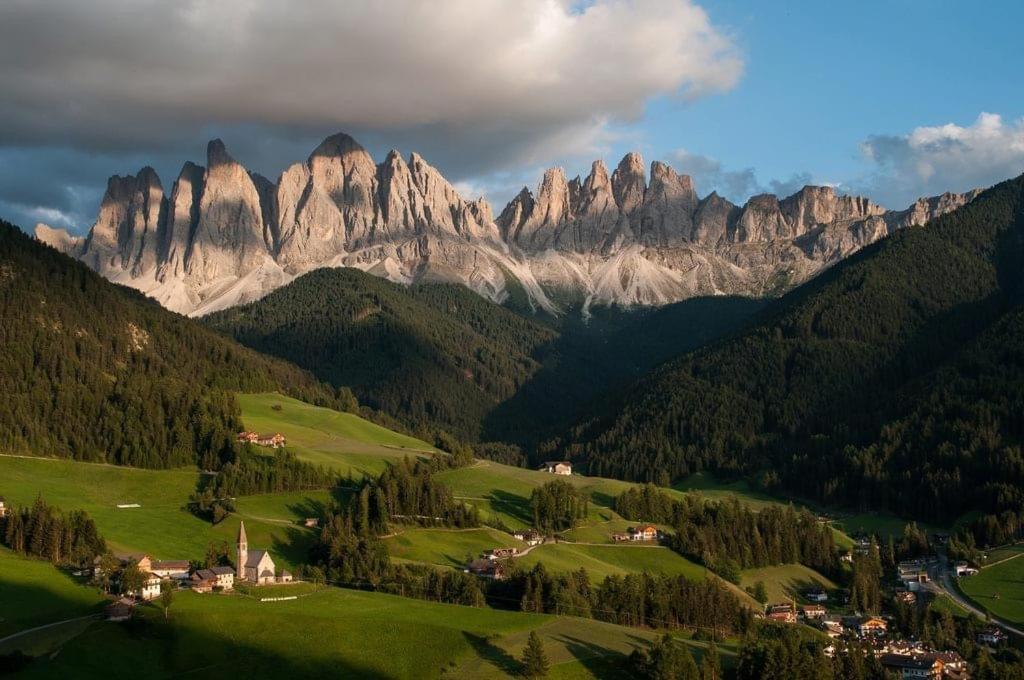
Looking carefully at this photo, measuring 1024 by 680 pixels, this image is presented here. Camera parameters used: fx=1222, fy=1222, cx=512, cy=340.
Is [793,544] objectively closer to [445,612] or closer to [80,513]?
[445,612]

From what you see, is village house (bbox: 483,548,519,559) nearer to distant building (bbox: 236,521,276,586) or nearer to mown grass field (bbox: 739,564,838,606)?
distant building (bbox: 236,521,276,586)

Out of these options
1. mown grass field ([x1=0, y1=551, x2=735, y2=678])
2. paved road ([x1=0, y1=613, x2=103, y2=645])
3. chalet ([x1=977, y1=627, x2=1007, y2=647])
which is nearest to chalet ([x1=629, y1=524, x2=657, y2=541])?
chalet ([x1=977, y1=627, x2=1007, y2=647])

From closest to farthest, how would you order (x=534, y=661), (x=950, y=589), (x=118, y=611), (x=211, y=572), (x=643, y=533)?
(x=534, y=661), (x=118, y=611), (x=211, y=572), (x=950, y=589), (x=643, y=533)

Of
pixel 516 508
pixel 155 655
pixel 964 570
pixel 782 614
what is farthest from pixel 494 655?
pixel 964 570

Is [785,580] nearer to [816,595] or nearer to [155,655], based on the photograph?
[816,595]

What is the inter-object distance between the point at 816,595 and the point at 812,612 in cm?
1484

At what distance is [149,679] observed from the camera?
92.8m

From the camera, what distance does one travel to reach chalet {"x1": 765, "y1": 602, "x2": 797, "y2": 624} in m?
147

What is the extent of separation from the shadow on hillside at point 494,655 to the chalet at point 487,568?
32.1 meters

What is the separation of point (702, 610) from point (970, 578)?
59.0 metres

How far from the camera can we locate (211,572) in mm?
124812

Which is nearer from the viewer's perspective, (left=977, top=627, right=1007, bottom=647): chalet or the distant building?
the distant building

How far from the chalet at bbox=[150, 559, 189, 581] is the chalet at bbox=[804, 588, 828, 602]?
85.5 m

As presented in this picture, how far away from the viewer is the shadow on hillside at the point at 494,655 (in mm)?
99938
